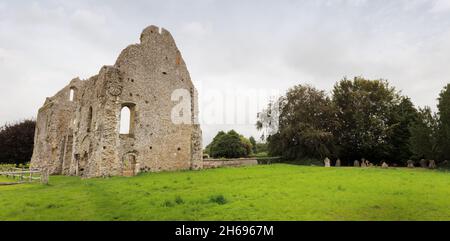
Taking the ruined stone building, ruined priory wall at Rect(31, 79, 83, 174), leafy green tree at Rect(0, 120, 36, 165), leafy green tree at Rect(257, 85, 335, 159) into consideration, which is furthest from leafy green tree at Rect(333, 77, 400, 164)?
leafy green tree at Rect(0, 120, 36, 165)

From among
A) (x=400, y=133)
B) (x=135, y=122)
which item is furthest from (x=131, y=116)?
(x=400, y=133)

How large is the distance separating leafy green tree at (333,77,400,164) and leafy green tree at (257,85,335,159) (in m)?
2.03

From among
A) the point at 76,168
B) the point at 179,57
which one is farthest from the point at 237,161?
the point at 76,168

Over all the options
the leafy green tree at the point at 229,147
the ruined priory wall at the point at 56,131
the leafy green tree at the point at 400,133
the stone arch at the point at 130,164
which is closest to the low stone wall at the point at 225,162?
the stone arch at the point at 130,164

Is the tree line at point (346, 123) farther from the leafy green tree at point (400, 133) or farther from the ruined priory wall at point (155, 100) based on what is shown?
the ruined priory wall at point (155, 100)

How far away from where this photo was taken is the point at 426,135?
23859 millimetres

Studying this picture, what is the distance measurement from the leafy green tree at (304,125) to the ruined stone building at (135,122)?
45.2 feet

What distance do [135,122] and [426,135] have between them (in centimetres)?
2401

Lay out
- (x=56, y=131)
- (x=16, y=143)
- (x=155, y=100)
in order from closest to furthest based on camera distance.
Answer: (x=155, y=100)
(x=56, y=131)
(x=16, y=143)

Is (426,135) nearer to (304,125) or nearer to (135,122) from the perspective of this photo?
(304,125)

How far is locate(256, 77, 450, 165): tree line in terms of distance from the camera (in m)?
33.0

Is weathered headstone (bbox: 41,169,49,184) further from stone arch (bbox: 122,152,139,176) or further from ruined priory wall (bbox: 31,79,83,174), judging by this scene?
ruined priory wall (bbox: 31,79,83,174)
